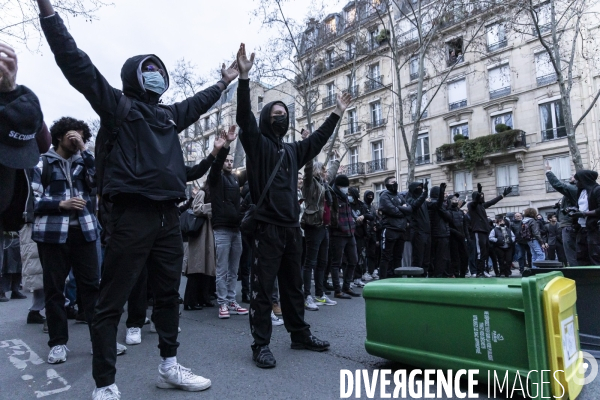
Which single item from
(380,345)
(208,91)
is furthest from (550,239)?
(208,91)

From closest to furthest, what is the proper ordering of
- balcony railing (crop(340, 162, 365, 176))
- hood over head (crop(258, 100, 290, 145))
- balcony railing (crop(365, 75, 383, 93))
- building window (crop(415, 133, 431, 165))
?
hood over head (crop(258, 100, 290, 145)), building window (crop(415, 133, 431, 165)), balcony railing (crop(365, 75, 383, 93)), balcony railing (crop(340, 162, 365, 176))

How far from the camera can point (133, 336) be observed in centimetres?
424

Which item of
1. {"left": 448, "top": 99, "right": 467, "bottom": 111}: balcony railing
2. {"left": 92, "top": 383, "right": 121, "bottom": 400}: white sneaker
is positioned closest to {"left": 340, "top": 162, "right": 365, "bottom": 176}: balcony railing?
{"left": 448, "top": 99, "right": 467, "bottom": 111}: balcony railing

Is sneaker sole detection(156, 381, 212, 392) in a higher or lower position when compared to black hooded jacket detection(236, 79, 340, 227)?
lower

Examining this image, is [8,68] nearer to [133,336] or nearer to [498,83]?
[133,336]

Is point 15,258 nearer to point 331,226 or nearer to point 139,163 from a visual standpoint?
point 331,226

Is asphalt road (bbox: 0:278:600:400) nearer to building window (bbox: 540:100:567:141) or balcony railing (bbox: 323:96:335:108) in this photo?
building window (bbox: 540:100:567:141)

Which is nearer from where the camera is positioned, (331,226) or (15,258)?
(331,226)

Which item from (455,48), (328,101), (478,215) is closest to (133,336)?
(478,215)

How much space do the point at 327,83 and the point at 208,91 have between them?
3556 centimetres

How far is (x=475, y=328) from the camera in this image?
8.62ft

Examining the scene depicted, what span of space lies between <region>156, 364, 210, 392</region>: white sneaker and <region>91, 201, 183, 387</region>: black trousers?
11 cm

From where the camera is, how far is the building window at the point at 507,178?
92.3ft

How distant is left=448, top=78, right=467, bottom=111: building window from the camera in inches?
1208
